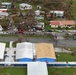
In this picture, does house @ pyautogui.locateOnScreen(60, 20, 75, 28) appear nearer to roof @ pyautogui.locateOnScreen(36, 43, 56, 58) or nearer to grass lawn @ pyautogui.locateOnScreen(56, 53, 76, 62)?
roof @ pyautogui.locateOnScreen(36, 43, 56, 58)

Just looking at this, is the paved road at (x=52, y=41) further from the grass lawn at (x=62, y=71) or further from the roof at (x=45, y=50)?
the grass lawn at (x=62, y=71)

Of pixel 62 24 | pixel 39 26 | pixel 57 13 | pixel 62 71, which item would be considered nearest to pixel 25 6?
pixel 57 13

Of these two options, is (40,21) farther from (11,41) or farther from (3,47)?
(3,47)

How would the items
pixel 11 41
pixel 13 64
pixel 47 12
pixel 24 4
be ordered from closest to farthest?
pixel 13 64, pixel 11 41, pixel 47 12, pixel 24 4

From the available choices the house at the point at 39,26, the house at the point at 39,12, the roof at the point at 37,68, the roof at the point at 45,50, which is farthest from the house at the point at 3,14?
the roof at the point at 37,68

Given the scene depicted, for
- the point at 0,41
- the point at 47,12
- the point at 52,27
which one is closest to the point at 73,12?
the point at 47,12

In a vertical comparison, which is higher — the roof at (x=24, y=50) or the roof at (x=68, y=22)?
the roof at (x=68, y=22)
